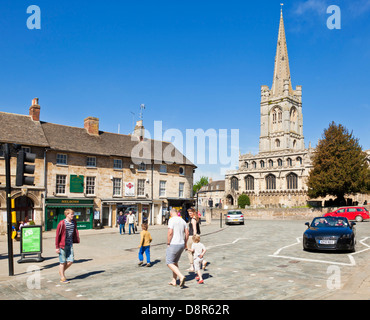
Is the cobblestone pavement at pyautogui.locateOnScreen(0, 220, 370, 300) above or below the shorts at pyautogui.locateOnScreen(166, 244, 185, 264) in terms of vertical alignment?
below

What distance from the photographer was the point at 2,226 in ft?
81.6

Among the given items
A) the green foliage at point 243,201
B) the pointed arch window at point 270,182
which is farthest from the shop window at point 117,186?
the pointed arch window at point 270,182

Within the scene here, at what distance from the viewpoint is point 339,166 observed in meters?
45.7

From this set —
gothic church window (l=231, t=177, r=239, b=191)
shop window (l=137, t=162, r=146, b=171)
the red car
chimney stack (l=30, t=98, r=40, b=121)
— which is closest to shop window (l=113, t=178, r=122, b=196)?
shop window (l=137, t=162, r=146, b=171)

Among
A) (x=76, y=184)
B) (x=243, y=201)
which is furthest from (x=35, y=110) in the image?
(x=243, y=201)

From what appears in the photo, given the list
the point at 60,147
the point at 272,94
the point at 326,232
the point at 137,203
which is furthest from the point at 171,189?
the point at 272,94

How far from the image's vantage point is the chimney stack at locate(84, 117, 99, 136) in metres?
33.6

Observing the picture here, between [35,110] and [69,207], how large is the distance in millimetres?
9364

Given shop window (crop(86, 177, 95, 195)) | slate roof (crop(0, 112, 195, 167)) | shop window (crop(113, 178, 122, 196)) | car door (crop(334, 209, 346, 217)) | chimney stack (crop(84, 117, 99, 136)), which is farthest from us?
chimney stack (crop(84, 117, 99, 136))

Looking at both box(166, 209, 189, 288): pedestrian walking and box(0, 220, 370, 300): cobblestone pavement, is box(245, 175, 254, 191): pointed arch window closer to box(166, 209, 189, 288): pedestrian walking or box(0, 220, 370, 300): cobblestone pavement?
box(0, 220, 370, 300): cobblestone pavement

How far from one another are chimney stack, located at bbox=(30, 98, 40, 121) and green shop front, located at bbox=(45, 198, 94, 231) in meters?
7.84

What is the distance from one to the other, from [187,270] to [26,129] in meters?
22.9

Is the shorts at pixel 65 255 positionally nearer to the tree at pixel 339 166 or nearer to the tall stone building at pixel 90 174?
the tall stone building at pixel 90 174
